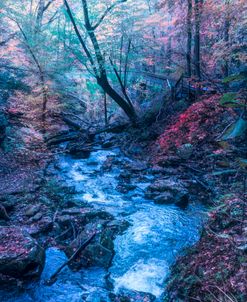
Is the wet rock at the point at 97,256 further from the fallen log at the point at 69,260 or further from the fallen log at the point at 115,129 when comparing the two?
the fallen log at the point at 115,129

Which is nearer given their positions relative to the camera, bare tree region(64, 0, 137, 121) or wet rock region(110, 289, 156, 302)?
wet rock region(110, 289, 156, 302)

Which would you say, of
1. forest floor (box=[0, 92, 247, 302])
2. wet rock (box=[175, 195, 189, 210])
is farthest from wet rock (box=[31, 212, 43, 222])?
wet rock (box=[175, 195, 189, 210])

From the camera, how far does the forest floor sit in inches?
188

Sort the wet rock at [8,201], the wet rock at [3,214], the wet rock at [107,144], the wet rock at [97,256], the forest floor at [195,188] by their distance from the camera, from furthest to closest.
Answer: the wet rock at [107,144], the wet rock at [8,201], the wet rock at [3,214], the wet rock at [97,256], the forest floor at [195,188]

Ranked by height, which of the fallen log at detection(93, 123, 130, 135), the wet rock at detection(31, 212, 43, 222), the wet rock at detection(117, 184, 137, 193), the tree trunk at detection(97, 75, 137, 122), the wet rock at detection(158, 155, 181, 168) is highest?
the tree trunk at detection(97, 75, 137, 122)

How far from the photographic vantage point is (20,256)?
5746 millimetres

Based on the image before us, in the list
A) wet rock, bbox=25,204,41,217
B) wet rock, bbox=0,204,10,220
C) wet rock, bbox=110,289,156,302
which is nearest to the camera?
wet rock, bbox=110,289,156,302

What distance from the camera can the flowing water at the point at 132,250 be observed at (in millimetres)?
5605

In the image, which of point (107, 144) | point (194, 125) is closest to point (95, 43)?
point (107, 144)

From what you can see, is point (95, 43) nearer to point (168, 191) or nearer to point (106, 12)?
point (106, 12)

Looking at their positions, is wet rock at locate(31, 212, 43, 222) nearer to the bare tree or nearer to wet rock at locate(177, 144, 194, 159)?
wet rock at locate(177, 144, 194, 159)

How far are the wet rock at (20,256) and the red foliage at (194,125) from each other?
8.62m

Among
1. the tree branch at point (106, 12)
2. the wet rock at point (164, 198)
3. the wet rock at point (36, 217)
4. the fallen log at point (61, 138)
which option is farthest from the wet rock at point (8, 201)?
the tree branch at point (106, 12)

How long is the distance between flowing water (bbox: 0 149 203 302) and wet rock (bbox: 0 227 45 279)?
31 cm
